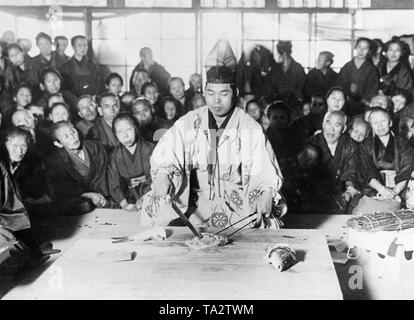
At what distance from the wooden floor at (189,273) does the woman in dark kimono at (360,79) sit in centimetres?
155

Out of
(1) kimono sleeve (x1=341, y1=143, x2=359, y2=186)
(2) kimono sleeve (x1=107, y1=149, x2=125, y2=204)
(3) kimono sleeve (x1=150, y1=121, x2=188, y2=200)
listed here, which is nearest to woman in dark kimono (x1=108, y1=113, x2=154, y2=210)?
(2) kimono sleeve (x1=107, y1=149, x2=125, y2=204)

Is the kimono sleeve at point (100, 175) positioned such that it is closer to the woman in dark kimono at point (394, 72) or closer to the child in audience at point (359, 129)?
the child in audience at point (359, 129)

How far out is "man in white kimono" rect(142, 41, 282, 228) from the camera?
8.69 ft

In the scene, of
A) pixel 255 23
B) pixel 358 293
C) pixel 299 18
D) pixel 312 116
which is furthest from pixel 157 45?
pixel 358 293

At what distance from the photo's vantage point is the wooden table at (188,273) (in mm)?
1689

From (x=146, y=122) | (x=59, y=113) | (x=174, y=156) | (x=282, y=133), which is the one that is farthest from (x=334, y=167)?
(x=59, y=113)

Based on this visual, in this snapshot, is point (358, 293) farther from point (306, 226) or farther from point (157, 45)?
point (157, 45)

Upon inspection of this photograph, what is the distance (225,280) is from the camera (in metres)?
1.76

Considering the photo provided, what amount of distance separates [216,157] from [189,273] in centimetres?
102

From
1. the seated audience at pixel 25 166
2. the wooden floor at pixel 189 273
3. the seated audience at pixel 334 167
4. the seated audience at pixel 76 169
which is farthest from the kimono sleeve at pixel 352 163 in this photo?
the seated audience at pixel 25 166

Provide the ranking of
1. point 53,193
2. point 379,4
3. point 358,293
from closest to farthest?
point 358,293
point 379,4
point 53,193

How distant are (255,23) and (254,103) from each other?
1.77 feet

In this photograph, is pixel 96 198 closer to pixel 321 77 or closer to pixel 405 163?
pixel 321 77

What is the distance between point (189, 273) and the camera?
1.80m
